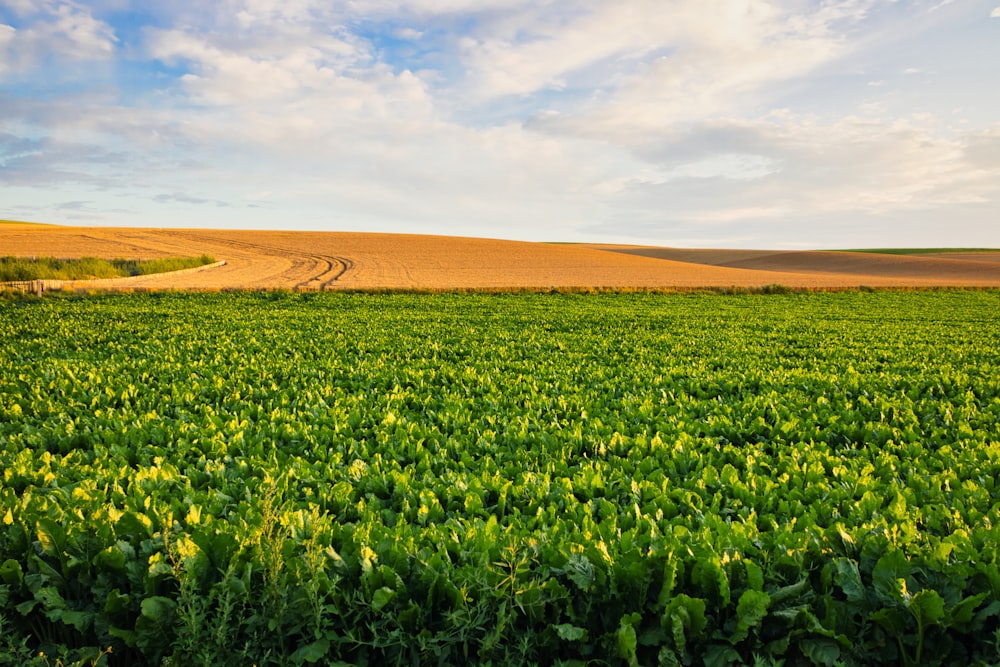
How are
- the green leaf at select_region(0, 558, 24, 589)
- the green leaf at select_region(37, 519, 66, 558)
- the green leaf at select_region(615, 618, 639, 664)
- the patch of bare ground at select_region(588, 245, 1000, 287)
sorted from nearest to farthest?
1. the green leaf at select_region(615, 618, 639, 664)
2. the green leaf at select_region(0, 558, 24, 589)
3. the green leaf at select_region(37, 519, 66, 558)
4. the patch of bare ground at select_region(588, 245, 1000, 287)

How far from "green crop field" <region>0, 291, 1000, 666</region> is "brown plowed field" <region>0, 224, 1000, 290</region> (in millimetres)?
30477

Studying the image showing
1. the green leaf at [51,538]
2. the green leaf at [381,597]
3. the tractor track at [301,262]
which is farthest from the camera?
the tractor track at [301,262]

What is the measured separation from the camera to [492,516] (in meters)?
4.63

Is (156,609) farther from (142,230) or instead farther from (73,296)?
(142,230)

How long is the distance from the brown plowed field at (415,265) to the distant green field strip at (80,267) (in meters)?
2.70

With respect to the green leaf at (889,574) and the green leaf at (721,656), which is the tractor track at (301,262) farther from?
the green leaf at (889,574)

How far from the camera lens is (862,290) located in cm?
4694

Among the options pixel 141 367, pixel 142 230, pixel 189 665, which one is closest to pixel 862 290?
pixel 141 367

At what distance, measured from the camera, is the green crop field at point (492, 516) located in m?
3.73

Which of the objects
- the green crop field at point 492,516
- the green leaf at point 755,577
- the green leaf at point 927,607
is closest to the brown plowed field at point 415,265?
the green crop field at point 492,516

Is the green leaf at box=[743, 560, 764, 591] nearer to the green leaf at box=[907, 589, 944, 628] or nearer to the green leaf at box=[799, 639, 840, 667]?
the green leaf at box=[799, 639, 840, 667]

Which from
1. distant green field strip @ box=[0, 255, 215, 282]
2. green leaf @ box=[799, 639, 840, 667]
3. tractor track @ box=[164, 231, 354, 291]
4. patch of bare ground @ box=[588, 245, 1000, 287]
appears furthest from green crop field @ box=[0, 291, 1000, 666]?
patch of bare ground @ box=[588, 245, 1000, 287]

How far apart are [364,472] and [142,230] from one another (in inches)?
3494

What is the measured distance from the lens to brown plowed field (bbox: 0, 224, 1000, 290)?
45906mm
